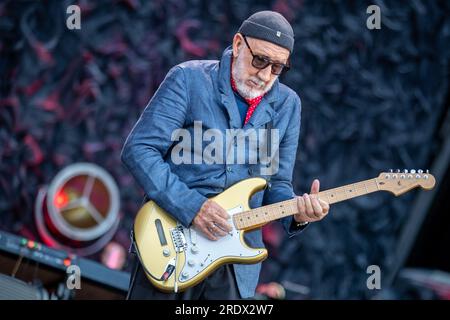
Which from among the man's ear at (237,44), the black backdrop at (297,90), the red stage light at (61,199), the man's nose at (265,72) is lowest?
the red stage light at (61,199)

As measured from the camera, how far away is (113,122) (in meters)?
5.38

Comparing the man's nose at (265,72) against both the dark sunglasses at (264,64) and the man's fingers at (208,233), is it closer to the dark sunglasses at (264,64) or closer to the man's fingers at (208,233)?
the dark sunglasses at (264,64)

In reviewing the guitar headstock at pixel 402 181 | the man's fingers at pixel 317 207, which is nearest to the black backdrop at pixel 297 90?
the guitar headstock at pixel 402 181

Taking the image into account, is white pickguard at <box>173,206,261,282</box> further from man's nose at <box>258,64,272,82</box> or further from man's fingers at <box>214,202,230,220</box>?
man's nose at <box>258,64,272,82</box>

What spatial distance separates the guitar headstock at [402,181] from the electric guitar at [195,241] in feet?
0.68

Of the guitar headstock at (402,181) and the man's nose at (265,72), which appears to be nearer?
the man's nose at (265,72)

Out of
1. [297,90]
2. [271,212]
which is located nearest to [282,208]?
[271,212]

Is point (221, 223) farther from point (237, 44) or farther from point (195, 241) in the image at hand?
point (237, 44)

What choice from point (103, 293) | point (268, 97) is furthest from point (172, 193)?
point (103, 293)

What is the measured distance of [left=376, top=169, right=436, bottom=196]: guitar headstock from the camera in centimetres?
322

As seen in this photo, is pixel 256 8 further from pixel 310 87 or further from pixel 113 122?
pixel 113 122

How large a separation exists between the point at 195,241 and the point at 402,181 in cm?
89

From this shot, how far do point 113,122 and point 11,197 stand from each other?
33.2 inches

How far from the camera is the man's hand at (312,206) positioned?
A: 3029 mm
